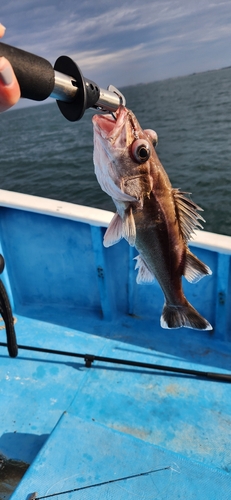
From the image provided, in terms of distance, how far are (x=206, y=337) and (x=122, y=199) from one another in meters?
2.55

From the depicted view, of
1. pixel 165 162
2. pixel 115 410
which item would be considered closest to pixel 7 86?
pixel 115 410

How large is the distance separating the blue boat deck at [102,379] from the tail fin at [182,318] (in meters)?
0.97

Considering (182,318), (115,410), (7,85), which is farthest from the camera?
(115,410)

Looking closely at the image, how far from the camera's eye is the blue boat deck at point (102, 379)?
2373 mm

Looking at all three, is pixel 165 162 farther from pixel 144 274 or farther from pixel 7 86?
pixel 7 86

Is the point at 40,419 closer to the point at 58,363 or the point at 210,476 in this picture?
the point at 58,363

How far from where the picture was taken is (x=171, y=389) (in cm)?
334

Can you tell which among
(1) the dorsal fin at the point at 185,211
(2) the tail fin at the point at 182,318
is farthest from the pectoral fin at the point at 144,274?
(1) the dorsal fin at the point at 185,211

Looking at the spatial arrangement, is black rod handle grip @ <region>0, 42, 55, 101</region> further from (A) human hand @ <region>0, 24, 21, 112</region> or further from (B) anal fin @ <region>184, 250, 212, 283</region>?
(B) anal fin @ <region>184, 250, 212, 283</region>

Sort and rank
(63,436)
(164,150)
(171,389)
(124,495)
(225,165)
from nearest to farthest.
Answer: (124,495) < (63,436) < (171,389) < (225,165) < (164,150)

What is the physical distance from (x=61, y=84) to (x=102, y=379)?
286cm

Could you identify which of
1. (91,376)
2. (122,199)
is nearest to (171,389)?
(91,376)

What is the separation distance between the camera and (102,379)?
11.4 feet

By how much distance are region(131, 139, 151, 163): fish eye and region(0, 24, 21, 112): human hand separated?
820 mm
